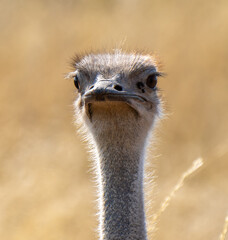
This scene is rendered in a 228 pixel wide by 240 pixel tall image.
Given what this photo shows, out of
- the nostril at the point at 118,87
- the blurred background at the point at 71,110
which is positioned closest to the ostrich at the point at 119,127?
the nostril at the point at 118,87

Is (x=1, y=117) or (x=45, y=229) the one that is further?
(x=1, y=117)

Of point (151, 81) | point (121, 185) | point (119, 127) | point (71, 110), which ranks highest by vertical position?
point (71, 110)

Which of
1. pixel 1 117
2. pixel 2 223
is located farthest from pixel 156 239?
pixel 1 117

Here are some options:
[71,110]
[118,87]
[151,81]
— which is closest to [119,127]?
[118,87]

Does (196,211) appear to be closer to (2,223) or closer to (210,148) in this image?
(210,148)

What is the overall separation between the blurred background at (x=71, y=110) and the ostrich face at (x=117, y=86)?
5.56 ft

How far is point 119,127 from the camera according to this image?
362 centimetres

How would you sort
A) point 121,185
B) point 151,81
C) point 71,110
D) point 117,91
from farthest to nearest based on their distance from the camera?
1. point 71,110
2. point 151,81
3. point 121,185
4. point 117,91

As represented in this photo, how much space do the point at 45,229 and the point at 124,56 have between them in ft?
9.53

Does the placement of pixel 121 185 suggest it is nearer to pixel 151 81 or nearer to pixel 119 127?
pixel 119 127

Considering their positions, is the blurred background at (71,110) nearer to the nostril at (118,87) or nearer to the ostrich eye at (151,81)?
the ostrich eye at (151,81)

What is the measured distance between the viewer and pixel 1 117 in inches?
334

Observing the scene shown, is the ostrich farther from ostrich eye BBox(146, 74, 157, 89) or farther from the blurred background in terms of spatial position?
the blurred background

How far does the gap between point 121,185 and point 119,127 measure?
0.24m
